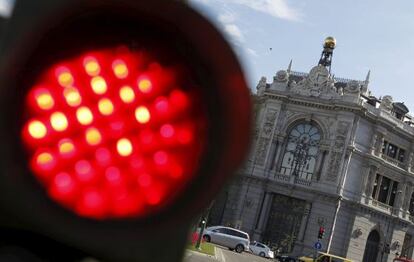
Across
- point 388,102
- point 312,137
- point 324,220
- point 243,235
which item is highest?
point 388,102

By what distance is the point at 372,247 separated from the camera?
50.2 metres

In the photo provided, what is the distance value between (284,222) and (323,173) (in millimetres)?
5307

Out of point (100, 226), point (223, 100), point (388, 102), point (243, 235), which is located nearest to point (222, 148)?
point (223, 100)

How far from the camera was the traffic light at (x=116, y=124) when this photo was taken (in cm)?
90

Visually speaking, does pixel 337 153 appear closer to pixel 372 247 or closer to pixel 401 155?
pixel 401 155

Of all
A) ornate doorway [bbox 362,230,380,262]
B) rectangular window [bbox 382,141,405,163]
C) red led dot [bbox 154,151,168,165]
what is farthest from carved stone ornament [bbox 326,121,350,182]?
red led dot [bbox 154,151,168,165]

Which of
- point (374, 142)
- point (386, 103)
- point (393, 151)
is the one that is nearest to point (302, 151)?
point (374, 142)

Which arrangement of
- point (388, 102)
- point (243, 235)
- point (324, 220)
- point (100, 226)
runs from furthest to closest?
point (388, 102)
point (324, 220)
point (243, 235)
point (100, 226)

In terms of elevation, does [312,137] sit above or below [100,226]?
above

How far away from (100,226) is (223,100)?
30cm

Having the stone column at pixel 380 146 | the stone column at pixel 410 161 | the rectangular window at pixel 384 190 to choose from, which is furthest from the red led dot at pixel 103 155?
the stone column at pixel 410 161

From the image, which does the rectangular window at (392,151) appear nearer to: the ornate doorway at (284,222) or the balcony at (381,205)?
the balcony at (381,205)

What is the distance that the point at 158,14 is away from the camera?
36.7 inches

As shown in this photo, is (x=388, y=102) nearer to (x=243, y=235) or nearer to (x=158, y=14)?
(x=243, y=235)
